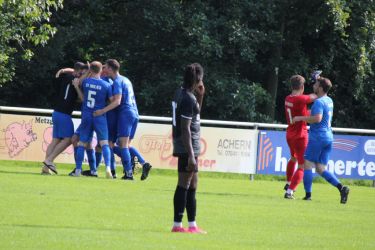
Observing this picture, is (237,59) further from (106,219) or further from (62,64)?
(106,219)

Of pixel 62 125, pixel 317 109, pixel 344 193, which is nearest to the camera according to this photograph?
pixel 344 193

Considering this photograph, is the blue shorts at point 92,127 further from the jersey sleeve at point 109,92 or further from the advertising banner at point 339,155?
the advertising banner at point 339,155

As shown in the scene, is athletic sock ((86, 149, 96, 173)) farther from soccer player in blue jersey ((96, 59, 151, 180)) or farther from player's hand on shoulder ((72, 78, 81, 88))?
player's hand on shoulder ((72, 78, 81, 88))

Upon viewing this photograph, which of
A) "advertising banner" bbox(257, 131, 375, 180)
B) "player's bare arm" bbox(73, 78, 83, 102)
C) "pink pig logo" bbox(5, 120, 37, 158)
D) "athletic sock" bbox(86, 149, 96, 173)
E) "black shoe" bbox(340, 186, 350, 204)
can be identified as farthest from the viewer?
"advertising banner" bbox(257, 131, 375, 180)

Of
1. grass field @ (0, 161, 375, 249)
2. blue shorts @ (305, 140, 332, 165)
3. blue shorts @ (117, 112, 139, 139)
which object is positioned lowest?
grass field @ (0, 161, 375, 249)

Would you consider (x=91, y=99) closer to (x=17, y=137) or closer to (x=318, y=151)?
(x=318, y=151)

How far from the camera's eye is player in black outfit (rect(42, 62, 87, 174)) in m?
20.1

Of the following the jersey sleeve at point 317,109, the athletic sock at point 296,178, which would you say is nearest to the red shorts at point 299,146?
the athletic sock at point 296,178

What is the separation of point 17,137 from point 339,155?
761 cm

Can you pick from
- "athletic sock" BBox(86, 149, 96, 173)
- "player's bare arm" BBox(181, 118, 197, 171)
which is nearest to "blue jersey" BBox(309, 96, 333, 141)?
"athletic sock" BBox(86, 149, 96, 173)

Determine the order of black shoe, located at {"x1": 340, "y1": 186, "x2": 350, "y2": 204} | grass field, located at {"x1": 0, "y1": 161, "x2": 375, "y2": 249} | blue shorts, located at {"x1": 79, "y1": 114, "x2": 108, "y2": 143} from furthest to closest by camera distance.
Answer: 1. blue shorts, located at {"x1": 79, "y1": 114, "x2": 108, "y2": 143}
2. black shoe, located at {"x1": 340, "y1": 186, "x2": 350, "y2": 204}
3. grass field, located at {"x1": 0, "y1": 161, "x2": 375, "y2": 249}

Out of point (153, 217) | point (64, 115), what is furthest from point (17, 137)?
point (153, 217)

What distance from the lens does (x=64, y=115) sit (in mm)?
20141

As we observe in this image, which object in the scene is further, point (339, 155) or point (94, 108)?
point (339, 155)
